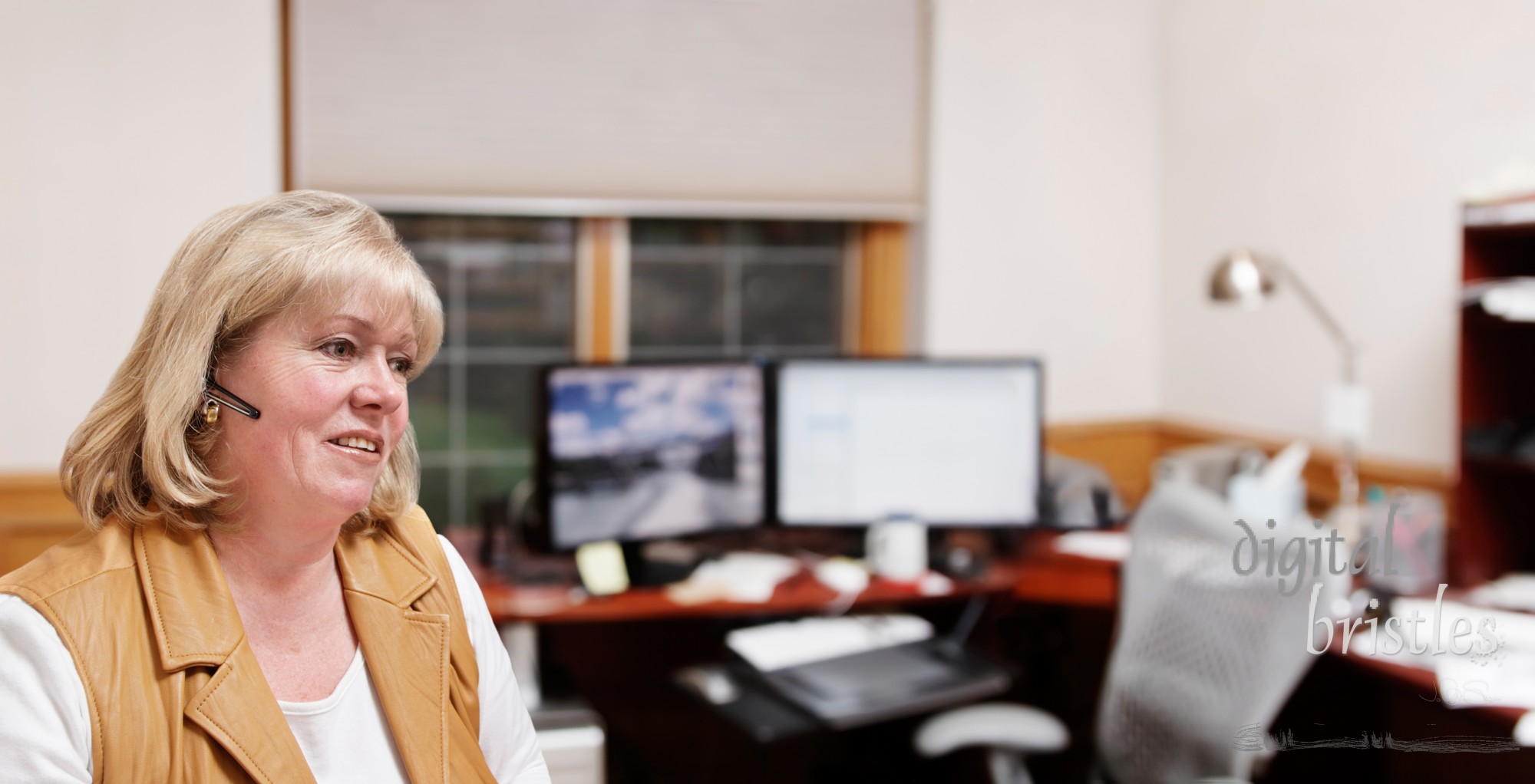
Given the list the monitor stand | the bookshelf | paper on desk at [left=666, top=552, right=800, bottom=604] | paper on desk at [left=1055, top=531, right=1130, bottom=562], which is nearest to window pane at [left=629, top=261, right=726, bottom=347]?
paper on desk at [left=666, top=552, right=800, bottom=604]

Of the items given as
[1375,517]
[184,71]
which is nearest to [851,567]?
[1375,517]

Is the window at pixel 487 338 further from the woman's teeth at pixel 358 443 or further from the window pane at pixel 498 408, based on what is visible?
the woman's teeth at pixel 358 443

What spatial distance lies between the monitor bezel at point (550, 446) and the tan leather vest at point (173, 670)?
1135 millimetres

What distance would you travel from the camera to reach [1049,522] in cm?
254

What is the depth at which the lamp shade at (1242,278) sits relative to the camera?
229cm

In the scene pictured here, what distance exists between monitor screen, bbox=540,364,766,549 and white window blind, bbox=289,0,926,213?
0.96 metres

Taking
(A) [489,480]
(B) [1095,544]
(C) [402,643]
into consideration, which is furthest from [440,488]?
(C) [402,643]

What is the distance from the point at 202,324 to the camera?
2.59 ft

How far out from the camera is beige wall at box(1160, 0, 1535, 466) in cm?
236

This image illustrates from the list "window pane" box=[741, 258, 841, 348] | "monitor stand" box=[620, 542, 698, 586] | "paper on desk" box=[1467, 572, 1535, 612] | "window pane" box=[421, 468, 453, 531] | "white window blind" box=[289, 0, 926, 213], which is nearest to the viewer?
"paper on desk" box=[1467, 572, 1535, 612]

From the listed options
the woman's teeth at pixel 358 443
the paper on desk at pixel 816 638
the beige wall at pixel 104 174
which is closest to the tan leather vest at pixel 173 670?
the woman's teeth at pixel 358 443

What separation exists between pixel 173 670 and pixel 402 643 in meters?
0.18

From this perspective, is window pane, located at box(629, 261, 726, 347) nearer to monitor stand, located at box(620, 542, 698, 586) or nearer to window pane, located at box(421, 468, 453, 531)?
window pane, located at box(421, 468, 453, 531)

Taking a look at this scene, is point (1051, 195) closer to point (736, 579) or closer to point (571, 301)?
point (571, 301)
